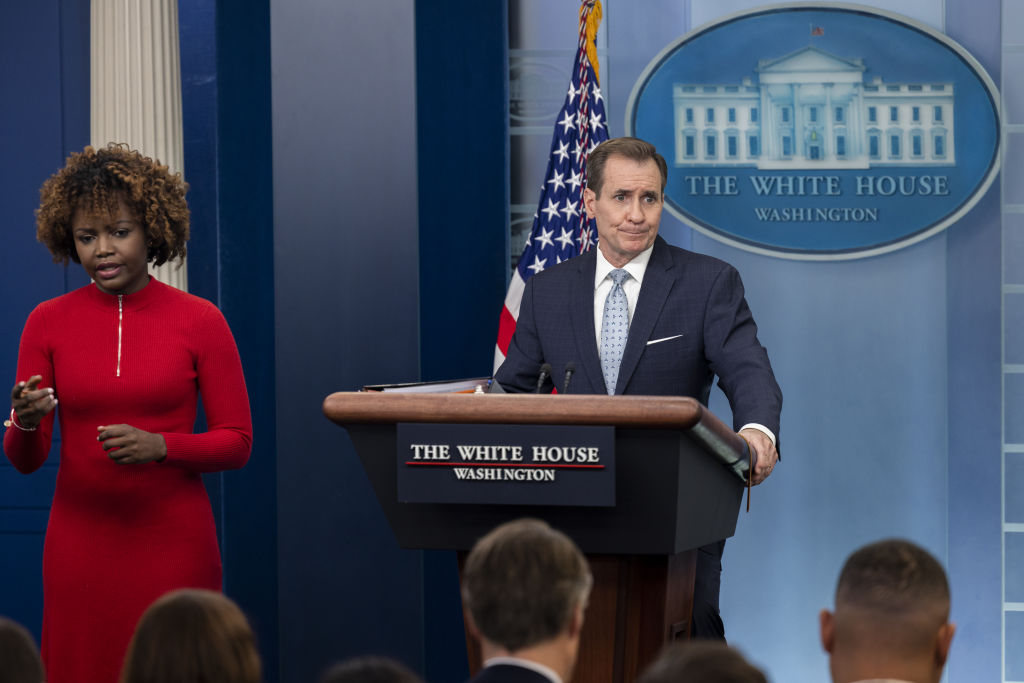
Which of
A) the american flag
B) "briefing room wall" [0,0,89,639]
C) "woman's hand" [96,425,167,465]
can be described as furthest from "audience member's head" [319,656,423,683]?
"briefing room wall" [0,0,89,639]

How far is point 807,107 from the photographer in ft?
14.1

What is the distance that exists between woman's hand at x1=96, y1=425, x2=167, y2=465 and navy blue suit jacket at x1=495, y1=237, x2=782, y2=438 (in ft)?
2.72

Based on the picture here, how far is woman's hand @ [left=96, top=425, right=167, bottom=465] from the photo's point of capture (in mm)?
2578

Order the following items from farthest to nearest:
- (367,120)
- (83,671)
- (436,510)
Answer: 1. (367,120)
2. (83,671)
3. (436,510)

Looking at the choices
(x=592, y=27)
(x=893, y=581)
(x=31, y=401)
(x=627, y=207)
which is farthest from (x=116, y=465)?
(x=592, y=27)

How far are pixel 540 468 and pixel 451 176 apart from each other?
2060mm

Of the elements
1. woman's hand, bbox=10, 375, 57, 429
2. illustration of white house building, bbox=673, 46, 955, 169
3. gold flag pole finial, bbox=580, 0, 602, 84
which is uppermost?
gold flag pole finial, bbox=580, 0, 602, 84

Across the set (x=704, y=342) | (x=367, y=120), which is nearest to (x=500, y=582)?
(x=704, y=342)

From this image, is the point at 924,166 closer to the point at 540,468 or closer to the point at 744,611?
the point at 744,611

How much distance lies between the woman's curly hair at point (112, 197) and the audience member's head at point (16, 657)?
143 cm

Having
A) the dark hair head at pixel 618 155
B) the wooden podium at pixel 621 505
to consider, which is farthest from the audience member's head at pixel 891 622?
the dark hair head at pixel 618 155

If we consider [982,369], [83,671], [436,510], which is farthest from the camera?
[982,369]

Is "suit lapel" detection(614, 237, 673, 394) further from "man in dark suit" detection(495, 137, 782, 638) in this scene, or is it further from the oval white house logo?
the oval white house logo

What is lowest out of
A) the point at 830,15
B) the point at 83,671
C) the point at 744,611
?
the point at 744,611
